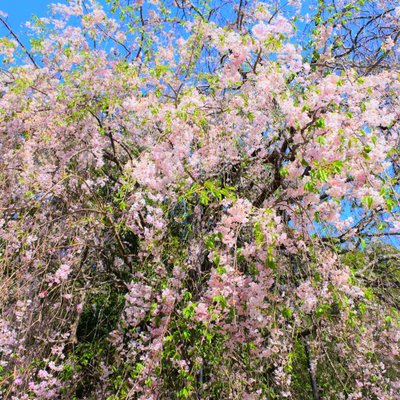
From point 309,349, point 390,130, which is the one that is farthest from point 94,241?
point 390,130

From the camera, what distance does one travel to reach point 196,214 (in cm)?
314

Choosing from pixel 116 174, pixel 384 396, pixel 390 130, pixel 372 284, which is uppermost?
pixel 390 130

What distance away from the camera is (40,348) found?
9.37 feet

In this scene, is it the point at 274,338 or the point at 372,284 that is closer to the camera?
the point at 274,338

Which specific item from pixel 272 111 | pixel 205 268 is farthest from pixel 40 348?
pixel 272 111

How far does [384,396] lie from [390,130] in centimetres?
259

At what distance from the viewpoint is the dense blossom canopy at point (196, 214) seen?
250cm

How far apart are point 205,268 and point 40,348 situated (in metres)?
1.36

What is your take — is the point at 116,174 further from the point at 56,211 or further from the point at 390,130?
the point at 390,130

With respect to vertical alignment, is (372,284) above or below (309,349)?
above

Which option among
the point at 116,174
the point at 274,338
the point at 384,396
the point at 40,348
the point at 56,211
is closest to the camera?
the point at 274,338

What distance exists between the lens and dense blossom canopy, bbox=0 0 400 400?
8.19 ft

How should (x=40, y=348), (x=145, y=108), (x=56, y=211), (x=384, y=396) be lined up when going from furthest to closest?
(x=384, y=396)
(x=145, y=108)
(x=56, y=211)
(x=40, y=348)

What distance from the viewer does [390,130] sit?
3994mm
